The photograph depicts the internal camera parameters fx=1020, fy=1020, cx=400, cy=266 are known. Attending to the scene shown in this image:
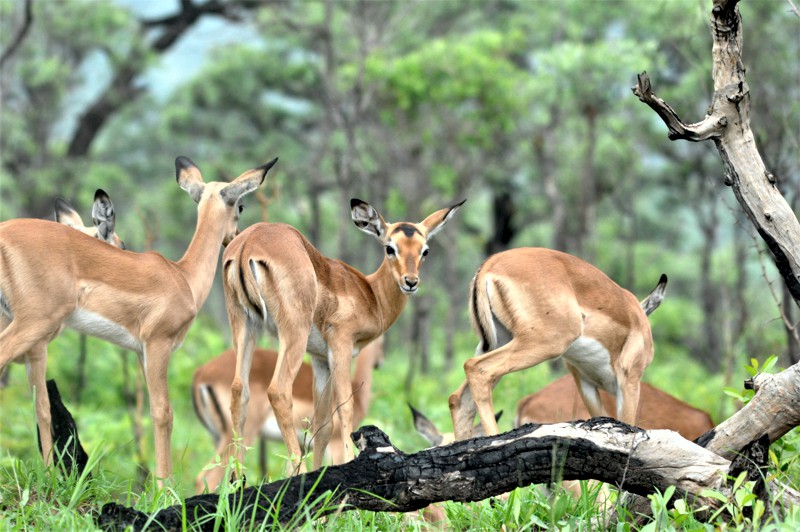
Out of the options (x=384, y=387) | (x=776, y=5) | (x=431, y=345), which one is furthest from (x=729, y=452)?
(x=431, y=345)

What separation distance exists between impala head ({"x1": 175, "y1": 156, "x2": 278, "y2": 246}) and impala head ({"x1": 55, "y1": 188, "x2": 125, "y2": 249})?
0.49m

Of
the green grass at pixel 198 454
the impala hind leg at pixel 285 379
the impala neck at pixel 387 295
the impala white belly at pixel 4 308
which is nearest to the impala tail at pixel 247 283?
the impala hind leg at pixel 285 379

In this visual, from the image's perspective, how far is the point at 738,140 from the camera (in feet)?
15.0

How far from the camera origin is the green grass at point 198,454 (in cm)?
394

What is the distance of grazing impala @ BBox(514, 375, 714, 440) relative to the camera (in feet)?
→ 21.7

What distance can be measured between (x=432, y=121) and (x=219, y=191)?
Result: 11324 millimetres

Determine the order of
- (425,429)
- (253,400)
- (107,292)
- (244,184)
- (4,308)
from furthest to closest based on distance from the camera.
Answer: (253,400), (425,429), (244,184), (107,292), (4,308)

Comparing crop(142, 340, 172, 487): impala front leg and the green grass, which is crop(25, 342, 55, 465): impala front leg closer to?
the green grass

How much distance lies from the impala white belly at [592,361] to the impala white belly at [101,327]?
246 cm

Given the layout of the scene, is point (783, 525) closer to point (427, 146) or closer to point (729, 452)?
point (729, 452)

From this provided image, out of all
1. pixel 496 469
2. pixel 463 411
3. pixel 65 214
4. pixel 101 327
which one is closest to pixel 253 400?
pixel 65 214

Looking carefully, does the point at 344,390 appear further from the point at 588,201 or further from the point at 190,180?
the point at 588,201

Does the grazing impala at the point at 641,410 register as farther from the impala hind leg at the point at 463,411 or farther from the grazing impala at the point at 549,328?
the impala hind leg at the point at 463,411

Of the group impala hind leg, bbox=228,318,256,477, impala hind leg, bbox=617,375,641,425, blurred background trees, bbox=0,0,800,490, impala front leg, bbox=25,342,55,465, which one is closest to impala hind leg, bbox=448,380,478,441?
impala hind leg, bbox=617,375,641,425
